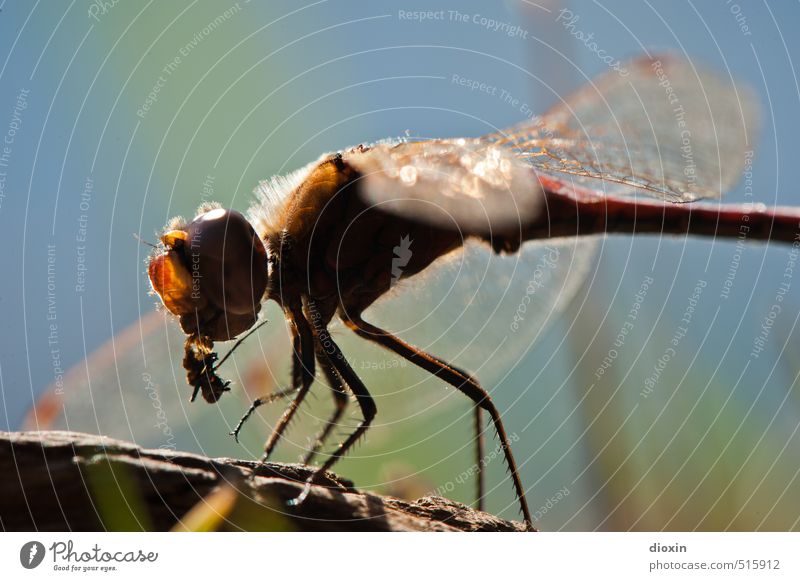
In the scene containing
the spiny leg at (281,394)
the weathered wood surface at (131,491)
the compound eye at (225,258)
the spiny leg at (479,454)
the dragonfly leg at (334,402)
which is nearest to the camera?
the weathered wood surface at (131,491)

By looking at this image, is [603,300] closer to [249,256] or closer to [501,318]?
[501,318]

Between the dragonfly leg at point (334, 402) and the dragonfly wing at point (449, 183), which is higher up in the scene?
the dragonfly wing at point (449, 183)

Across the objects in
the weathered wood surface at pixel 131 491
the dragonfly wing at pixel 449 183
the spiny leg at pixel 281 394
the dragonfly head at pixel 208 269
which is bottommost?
the weathered wood surface at pixel 131 491

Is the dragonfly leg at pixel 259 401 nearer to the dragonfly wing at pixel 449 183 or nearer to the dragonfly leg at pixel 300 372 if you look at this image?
the dragonfly leg at pixel 300 372

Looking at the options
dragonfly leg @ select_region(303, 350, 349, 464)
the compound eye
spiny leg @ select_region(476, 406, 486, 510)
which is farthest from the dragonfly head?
spiny leg @ select_region(476, 406, 486, 510)

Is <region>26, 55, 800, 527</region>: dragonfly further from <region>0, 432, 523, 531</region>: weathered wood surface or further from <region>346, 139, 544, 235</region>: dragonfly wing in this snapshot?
<region>0, 432, 523, 531</region>: weathered wood surface

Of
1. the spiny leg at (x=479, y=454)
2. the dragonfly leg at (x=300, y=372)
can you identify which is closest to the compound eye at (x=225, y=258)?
the dragonfly leg at (x=300, y=372)

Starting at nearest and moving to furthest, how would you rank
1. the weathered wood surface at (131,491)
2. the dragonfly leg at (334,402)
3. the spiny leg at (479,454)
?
the weathered wood surface at (131,491), the dragonfly leg at (334,402), the spiny leg at (479,454)

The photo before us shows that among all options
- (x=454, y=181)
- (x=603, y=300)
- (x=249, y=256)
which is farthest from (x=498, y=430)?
(x=249, y=256)

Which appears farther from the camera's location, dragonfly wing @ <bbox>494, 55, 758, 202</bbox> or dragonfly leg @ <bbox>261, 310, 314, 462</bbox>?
dragonfly wing @ <bbox>494, 55, 758, 202</bbox>

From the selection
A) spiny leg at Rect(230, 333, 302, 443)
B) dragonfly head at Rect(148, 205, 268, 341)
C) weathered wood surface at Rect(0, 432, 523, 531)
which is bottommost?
weathered wood surface at Rect(0, 432, 523, 531)
